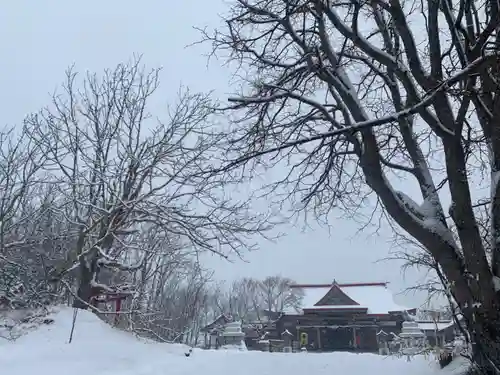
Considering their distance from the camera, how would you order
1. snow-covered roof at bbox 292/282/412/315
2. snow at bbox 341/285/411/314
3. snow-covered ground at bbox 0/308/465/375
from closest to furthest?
snow-covered ground at bbox 0/308/465/375 < snow-covered roof at bbox 292/282/412/315 < snow at bbox 341/285/411/314

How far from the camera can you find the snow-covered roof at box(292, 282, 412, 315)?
30.4 metres

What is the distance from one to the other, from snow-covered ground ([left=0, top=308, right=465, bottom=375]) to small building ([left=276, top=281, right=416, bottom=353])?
2145 cm

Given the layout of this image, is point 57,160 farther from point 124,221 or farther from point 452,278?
point 452,278

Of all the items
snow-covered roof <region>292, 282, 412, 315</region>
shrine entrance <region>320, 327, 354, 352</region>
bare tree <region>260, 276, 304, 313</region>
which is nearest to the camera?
shrine entrance <region>320, 327, 354, 352</region>

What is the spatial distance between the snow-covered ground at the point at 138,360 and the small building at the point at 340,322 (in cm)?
2145

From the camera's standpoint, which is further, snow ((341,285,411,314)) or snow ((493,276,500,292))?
snow ((341,285,411,314))

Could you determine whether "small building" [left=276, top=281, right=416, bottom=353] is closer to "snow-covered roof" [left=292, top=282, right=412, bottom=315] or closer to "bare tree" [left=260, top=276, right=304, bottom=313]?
"snow-covered roof" [left=292, top=282, right=412, bottom=315]

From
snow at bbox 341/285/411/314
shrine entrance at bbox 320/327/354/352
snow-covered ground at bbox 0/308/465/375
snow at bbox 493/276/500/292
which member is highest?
snow at bbox 341/285/411/314

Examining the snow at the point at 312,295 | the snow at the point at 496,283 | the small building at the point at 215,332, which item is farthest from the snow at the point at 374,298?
the snow at the point at 496,283

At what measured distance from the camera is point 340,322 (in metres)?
29.8

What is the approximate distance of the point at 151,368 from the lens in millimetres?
7285

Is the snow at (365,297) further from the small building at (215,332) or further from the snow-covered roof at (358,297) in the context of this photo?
the small building at (215,332)

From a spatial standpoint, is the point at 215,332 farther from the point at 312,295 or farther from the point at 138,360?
the point at 138,360

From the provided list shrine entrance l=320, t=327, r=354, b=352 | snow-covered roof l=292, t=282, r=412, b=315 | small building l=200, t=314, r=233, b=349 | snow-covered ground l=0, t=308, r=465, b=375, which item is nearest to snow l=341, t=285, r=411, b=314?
snow-covered roof l=292, t=282, r=412, b=315
